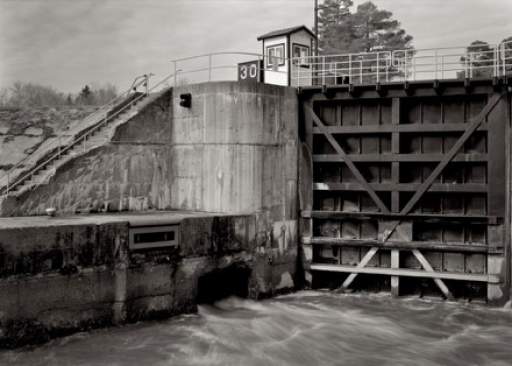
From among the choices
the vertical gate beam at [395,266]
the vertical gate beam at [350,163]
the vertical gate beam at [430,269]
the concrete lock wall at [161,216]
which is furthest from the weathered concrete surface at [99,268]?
the vertical gate beam at [430,269]

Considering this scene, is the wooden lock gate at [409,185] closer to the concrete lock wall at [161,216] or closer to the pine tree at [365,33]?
the concrete lock wall at [161,216]

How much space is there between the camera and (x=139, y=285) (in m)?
11.5

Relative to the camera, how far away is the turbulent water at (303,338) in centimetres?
998

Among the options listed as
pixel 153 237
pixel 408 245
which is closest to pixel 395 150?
pixel 408 245

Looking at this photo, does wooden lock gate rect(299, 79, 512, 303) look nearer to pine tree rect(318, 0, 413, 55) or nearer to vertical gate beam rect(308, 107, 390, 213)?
vertical gate beam rect(308, 107, 390, 213)

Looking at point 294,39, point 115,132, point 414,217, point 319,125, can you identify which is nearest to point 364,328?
point 414,217

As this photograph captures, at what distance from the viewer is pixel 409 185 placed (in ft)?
46.0

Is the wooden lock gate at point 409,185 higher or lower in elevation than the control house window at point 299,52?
lower

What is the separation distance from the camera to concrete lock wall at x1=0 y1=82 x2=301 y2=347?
33.4 feet

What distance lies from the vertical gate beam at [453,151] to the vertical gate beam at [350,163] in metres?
0.64

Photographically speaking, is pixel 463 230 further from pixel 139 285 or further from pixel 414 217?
pixel 139 285

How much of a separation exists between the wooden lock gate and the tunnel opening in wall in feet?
6.76

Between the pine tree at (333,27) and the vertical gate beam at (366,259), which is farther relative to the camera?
the pine tree at (333,27)

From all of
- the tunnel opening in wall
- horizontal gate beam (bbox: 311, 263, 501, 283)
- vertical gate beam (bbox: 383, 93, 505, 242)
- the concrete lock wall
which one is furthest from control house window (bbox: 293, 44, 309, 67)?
the tunnel opening in wall
